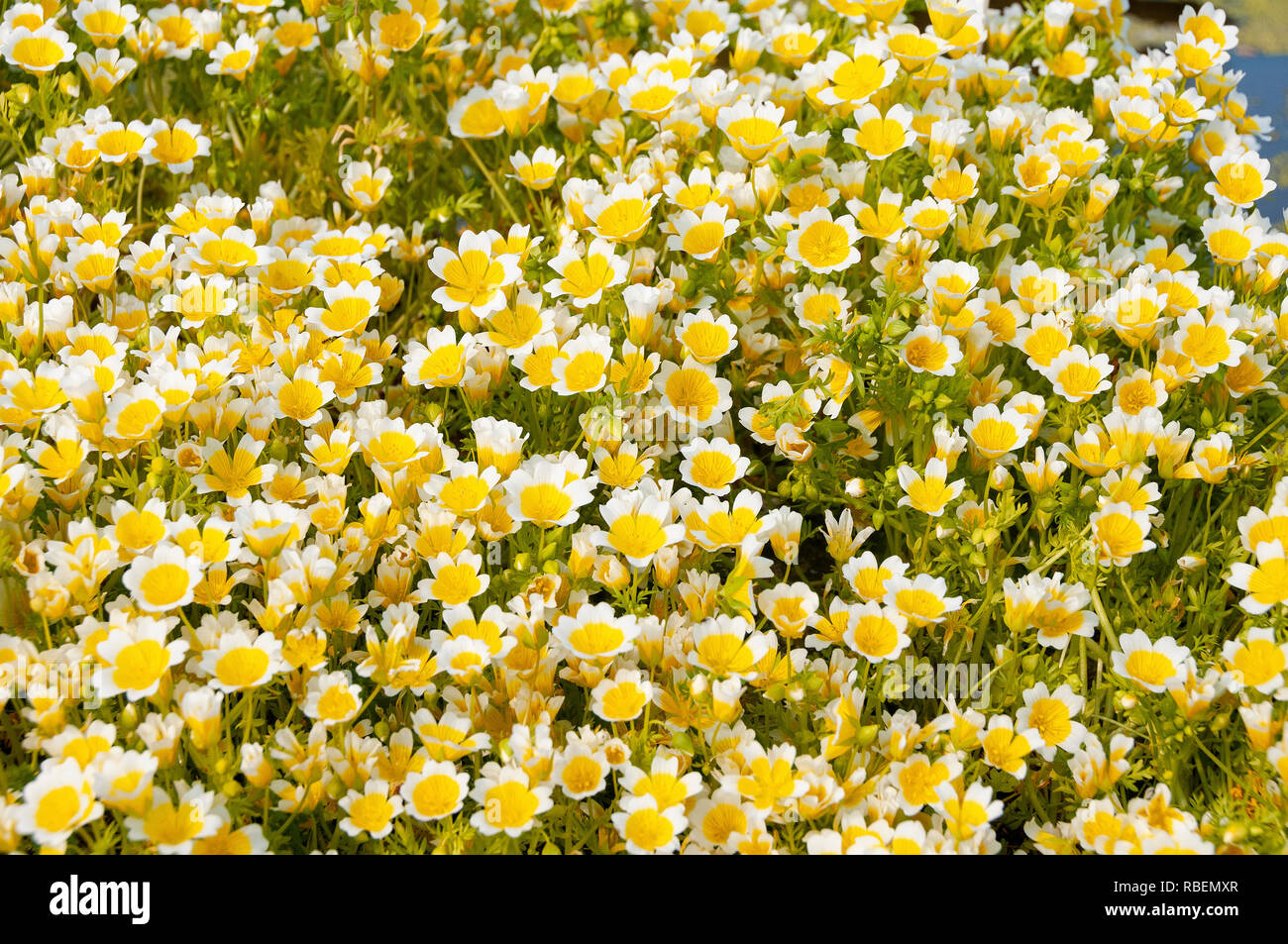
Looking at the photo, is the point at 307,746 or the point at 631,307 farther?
the point at 631,307

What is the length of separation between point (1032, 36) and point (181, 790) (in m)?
2.40

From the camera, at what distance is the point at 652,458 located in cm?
201

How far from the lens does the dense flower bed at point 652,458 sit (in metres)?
1.67

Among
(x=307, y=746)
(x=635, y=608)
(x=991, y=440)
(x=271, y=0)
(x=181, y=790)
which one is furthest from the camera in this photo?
(x=271, y=0)

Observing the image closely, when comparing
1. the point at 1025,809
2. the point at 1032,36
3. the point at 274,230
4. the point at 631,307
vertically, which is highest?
the point at 1032,36

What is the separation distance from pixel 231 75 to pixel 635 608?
1.69 meters

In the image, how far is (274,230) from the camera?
2428 millimetres

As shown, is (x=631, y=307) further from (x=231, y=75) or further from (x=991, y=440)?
(x=231, y=75)

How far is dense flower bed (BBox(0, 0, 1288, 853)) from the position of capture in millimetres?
1675

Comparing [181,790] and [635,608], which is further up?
[635,608]

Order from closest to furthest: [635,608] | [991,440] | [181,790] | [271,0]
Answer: [181,790] → [635,608] → [991,440] → [271,0]

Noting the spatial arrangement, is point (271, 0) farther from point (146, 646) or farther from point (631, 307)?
point (146, 646)
